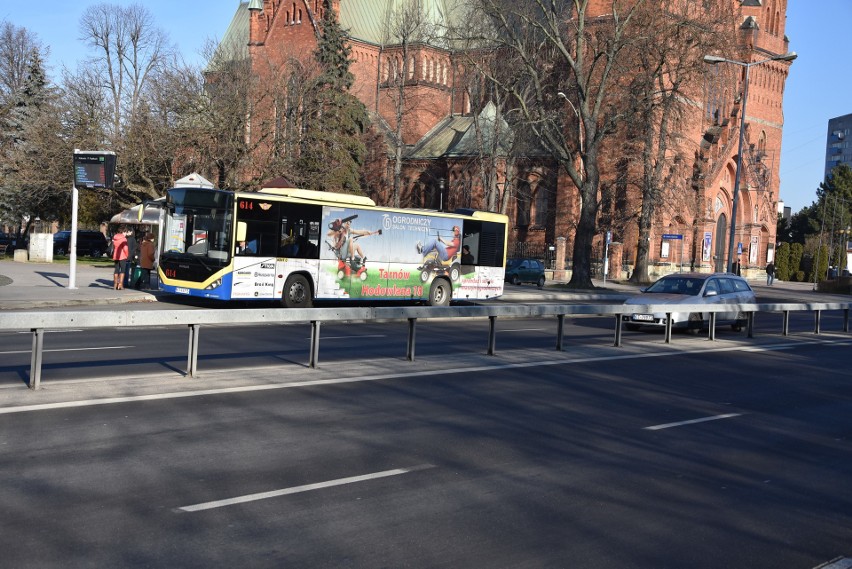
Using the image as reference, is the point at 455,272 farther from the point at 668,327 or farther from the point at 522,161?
the point at 522,161

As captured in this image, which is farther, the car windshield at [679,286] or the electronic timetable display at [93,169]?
the electronic timetable display at [93,169]

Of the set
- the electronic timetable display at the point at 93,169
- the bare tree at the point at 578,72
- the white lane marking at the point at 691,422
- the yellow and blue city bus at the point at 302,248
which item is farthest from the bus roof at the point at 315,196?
the white lane marking at the point at 691,422

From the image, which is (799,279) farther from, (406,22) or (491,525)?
(491,525)

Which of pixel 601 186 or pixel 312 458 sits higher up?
pixel 601 186

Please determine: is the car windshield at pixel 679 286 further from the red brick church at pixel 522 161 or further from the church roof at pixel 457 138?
the church roof at pixel 457 138

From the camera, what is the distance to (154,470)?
730cm

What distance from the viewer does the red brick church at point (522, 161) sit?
6402 cm

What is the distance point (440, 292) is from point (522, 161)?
38627mm

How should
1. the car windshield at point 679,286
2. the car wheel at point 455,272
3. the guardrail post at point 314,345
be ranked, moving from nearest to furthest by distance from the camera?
the guardrail post at point 314,345 < the car windshield at point 679,286 < the car wheel at point 455,272

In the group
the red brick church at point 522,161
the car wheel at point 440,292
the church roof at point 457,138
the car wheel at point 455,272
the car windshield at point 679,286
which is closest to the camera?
the car windshield at point 679,286

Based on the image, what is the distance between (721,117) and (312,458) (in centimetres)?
6764

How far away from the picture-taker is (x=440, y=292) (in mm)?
28703

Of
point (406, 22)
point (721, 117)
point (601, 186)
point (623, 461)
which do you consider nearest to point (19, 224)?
point (406, 22)

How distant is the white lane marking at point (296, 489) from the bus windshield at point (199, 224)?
16.1 m
